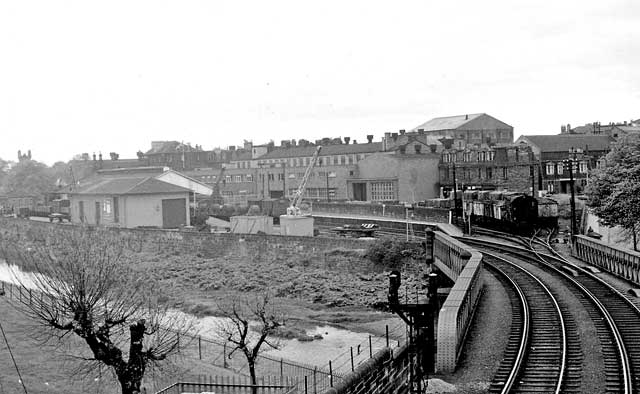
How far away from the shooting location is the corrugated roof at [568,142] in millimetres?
73750

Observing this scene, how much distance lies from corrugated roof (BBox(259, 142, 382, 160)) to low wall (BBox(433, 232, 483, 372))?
5314cm

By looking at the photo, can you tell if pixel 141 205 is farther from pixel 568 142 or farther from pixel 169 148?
pixel 169 148

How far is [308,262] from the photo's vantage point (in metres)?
47.1

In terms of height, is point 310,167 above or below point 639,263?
above

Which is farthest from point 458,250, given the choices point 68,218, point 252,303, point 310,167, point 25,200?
point 25,200

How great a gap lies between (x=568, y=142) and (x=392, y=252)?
39751 mm

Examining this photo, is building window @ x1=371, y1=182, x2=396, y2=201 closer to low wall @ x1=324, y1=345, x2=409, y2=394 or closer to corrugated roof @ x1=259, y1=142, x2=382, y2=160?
corrugated roof @ x1=259, y1=142, x2=382, y2=160

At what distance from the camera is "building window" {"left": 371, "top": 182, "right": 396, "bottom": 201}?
2822 inches

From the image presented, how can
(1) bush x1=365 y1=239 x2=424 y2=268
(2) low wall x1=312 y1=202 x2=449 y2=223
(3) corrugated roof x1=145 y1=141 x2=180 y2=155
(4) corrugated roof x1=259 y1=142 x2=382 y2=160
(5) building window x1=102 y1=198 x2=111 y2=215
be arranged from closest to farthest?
(1) bush x1=365 y1=239 x2=424 y2=268, (2) low wall x1=312 y1=202 x2=449 y2=223, (5) building window x1=102 y1=198 x2=111 y2=215, (4) corrugated roof x1=259 y1=142 x2=382 y2=160, (3) corrugated roof x1=145 y1=141 x2=180 y2=155

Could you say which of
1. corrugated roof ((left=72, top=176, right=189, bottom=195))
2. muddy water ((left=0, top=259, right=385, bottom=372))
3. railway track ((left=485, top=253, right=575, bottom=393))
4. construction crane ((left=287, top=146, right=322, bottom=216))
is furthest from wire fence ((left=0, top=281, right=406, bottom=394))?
corrugated roof ((left=72, top=176, right=189, bottom=195))

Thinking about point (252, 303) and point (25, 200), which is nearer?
point (252, 303)

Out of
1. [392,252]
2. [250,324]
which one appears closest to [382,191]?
[392,252]

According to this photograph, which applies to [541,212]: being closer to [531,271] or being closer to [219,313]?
[531,271]

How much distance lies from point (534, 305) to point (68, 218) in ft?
232
